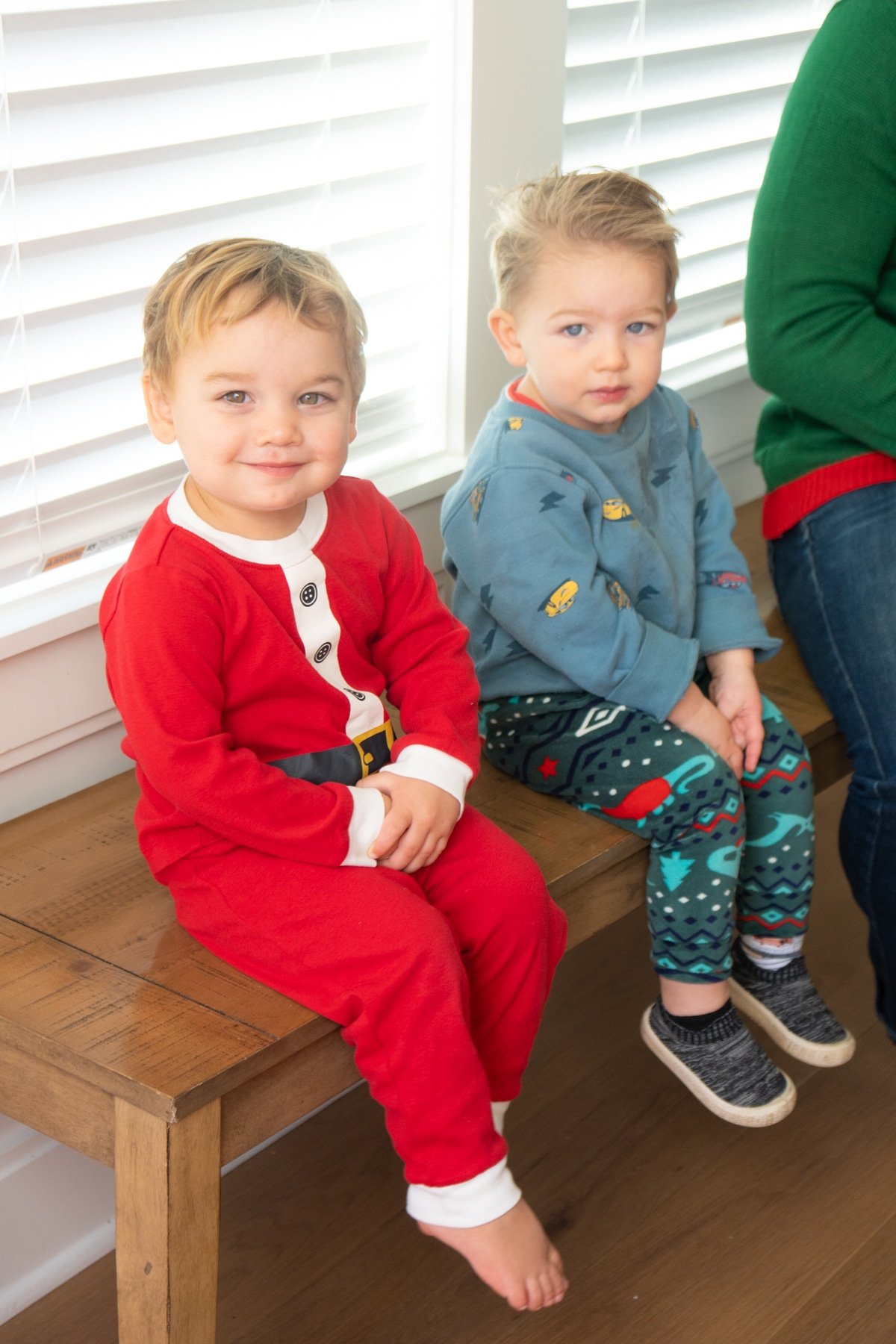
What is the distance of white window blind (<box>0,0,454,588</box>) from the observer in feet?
4.39

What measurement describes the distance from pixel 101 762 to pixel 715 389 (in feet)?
3.88

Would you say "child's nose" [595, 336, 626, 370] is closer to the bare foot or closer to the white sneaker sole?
the white sneaker sole

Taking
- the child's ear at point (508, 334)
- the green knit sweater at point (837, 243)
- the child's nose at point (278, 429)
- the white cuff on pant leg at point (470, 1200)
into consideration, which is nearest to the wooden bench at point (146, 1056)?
the white cuff on pant leg at point (470, 1200)

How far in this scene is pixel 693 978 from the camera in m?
1.53

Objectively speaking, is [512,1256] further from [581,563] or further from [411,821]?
[581,563]

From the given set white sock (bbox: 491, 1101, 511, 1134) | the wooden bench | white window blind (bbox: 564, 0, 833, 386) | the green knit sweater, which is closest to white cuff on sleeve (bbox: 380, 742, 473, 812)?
the wooden bench

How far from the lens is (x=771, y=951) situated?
1635mm

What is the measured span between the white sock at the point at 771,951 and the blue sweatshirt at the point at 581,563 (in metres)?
0.31

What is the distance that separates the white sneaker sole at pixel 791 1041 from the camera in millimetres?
1605

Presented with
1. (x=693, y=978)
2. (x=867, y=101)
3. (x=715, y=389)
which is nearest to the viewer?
(x=693, y=978)

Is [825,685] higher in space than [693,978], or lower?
higher

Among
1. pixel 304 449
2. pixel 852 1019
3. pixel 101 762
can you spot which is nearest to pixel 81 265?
pixel 304 449

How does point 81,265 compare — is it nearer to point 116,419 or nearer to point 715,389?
point 116,419

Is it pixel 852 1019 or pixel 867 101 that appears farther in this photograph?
pixel 852 1019
